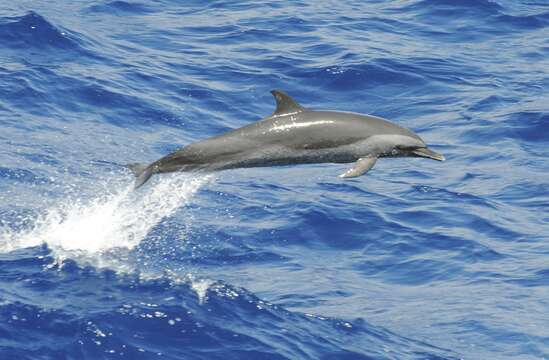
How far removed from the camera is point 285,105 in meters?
11.0

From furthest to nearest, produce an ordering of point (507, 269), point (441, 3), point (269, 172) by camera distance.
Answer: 1. point (441, 3)
2. point (269, 172)
3. point (507, 269)

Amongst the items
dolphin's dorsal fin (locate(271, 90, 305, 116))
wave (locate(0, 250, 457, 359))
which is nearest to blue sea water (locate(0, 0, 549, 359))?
wave (locate(0, 250, 457, 359))

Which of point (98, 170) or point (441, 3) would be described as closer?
point (98, 170)

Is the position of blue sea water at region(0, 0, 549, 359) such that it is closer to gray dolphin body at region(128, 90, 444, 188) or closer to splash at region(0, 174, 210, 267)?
splash at region(0, 174, 210, 267)

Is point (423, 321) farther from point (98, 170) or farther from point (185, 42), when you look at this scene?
point (185, 42)

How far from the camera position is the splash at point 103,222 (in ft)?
Answer: 41.2

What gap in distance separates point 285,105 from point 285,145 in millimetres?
369

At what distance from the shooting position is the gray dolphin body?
35.9ft

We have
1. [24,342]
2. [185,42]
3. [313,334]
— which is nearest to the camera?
[24,342]

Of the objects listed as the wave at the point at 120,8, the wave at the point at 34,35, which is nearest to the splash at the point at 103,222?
the wave at the point at 34,35

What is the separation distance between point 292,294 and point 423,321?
1.34 meters

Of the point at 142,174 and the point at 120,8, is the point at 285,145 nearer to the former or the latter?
the point at 142,174

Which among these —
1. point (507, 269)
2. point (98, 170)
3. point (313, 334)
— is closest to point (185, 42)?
point (98, 170)

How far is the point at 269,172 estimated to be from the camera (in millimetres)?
16328
